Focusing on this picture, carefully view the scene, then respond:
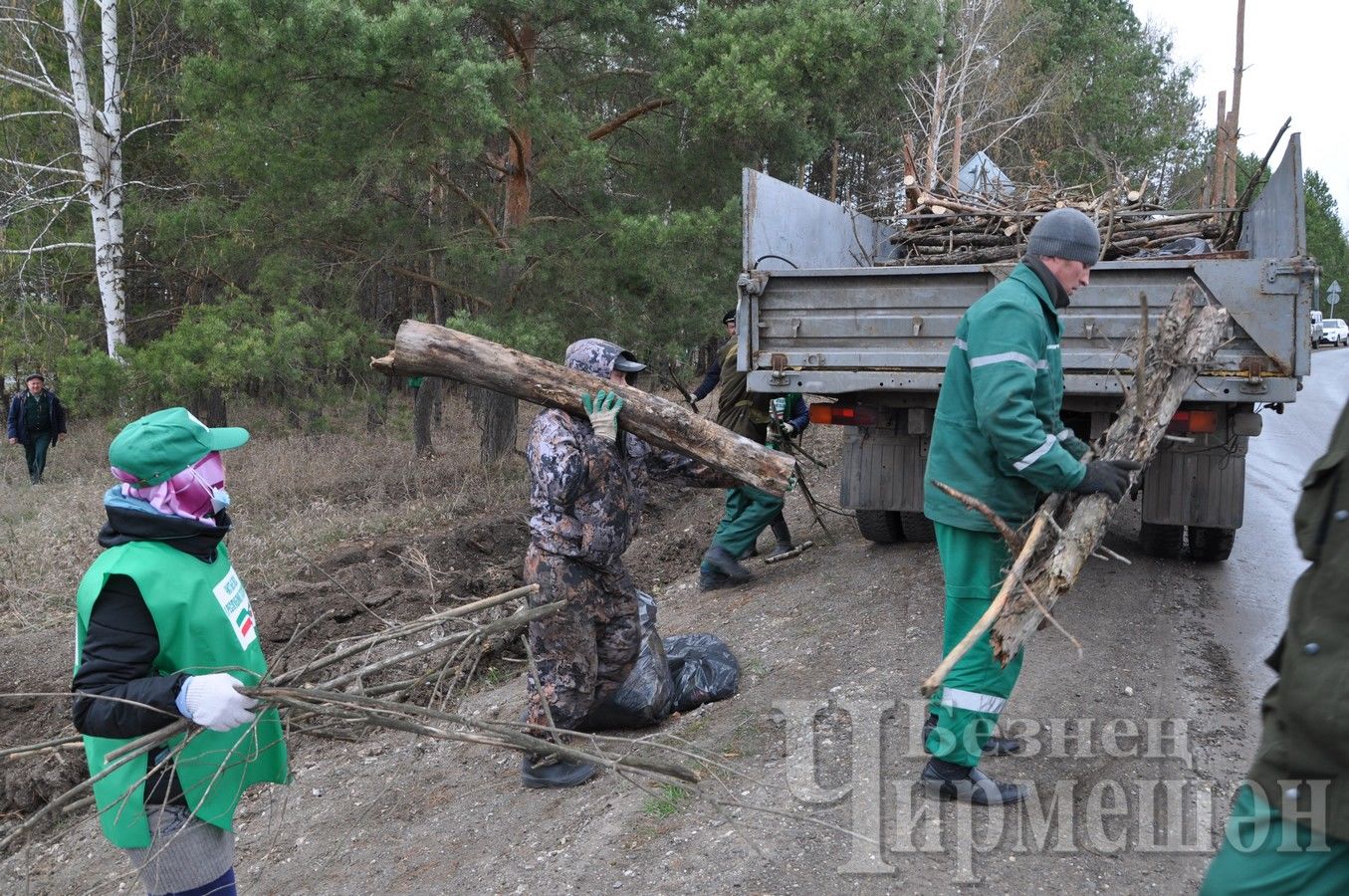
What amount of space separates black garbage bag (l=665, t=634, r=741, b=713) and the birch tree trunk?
10528mm

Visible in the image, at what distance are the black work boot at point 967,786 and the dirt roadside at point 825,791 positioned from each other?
0.07 meters

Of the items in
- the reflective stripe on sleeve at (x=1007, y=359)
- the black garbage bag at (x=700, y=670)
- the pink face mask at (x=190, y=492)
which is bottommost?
the black garbage bag at (x=700, y=670)

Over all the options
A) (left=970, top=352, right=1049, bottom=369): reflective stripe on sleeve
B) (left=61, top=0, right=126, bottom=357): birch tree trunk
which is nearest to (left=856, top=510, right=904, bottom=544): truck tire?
(left=970, top=352, right=1049, bottom=369): reflective stripe on sleeve

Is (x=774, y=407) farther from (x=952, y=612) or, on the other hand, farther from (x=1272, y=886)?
(x=1272, y=886)

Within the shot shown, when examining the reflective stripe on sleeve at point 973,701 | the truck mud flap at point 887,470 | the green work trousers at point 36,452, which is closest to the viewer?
the reflective stripe on sleeve at point 973,701

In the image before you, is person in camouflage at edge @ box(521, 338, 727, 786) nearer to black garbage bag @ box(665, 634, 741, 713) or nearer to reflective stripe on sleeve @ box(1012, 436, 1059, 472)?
black garbage bag @ box(665, 634, 741, 713)

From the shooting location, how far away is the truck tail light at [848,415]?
6.46 meters

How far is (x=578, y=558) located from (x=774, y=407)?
350cm

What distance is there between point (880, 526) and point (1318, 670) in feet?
18.5

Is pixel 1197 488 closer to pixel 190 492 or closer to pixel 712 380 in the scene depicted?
pixel 712 380

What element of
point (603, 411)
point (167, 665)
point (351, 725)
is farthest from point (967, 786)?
point (167, 665)

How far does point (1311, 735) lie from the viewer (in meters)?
1.64

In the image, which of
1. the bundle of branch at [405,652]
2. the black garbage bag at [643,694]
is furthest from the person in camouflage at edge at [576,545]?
the bundle of branch at [405,652]

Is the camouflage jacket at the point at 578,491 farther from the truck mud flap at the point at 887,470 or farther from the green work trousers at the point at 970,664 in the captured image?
the truck mud flap at the point at 887,470
